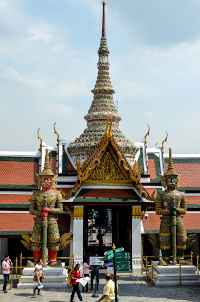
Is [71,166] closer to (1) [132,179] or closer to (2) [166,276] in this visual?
(1) [132,179]

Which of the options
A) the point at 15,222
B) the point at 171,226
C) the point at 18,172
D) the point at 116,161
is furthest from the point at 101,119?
the point at 171,226

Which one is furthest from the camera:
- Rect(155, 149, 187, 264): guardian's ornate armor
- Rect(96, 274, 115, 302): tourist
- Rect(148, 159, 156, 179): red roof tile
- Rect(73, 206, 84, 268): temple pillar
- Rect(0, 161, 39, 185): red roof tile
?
Rect(148, 159, 156, 179): red roof tile

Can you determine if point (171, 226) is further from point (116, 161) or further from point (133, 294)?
point (116, 161)

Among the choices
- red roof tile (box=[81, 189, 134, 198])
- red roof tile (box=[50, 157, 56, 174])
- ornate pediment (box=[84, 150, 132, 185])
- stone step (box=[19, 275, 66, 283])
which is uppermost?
red roof tile (box=[50, 157, 56, 174])

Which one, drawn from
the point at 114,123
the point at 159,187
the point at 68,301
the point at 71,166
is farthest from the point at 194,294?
the point at 114,123

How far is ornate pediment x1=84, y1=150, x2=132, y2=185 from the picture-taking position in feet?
66.5

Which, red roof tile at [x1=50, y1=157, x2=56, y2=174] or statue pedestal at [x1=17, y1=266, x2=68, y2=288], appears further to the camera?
red roof tile at [x1=50, y1=157, x2=56, y2=174]

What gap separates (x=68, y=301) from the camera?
14.3m

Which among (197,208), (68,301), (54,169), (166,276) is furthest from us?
(54,169)

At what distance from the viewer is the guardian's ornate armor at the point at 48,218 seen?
1693cm

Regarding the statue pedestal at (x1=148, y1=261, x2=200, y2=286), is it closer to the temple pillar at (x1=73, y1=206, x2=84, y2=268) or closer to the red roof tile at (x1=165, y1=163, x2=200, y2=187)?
the temple pillar at (x1=73, y1=206, x2=84, y2=268)

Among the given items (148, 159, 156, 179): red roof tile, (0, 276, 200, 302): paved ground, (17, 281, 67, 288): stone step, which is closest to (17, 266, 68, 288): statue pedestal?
(17, 281, 67, 288): stone step

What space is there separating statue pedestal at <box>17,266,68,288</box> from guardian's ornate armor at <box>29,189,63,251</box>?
925mm

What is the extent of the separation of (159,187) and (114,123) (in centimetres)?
535
